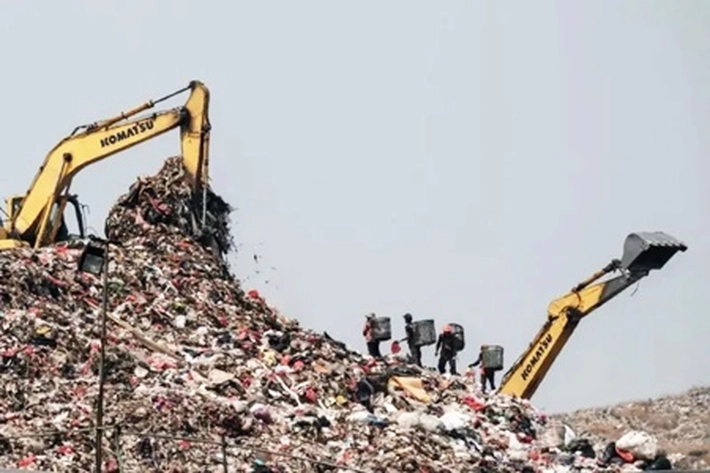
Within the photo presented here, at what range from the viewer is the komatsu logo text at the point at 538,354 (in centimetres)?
2231

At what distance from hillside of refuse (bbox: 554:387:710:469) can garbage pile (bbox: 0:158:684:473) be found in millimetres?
4639

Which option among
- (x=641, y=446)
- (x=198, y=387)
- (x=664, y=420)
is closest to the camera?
(x=198, y=387)

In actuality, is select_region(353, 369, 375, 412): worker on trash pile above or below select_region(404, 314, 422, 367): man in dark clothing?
below

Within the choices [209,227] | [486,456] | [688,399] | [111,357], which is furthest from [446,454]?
[688,399]

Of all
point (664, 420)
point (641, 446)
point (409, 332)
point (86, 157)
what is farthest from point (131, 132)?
point (664, 420)

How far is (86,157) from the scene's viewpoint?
Result: 2339cm

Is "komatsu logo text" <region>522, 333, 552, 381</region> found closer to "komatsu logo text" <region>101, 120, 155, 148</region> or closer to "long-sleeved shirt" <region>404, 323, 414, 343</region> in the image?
"long-sleeved shirt" <region>404, 323, 414, 343</region>

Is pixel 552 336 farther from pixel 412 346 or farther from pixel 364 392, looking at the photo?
pixel 364 392

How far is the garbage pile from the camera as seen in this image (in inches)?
615

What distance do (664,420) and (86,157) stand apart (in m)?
10.4

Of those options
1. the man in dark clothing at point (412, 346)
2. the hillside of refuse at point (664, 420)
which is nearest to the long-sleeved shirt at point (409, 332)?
the man in dark clothing at point (412, 346)

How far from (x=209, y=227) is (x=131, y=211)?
112cm

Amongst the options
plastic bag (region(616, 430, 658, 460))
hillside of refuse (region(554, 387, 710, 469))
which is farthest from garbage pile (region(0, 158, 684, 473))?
hillside of refuse (region(554, 387, 710, 469))

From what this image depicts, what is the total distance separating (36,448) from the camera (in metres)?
15.1
